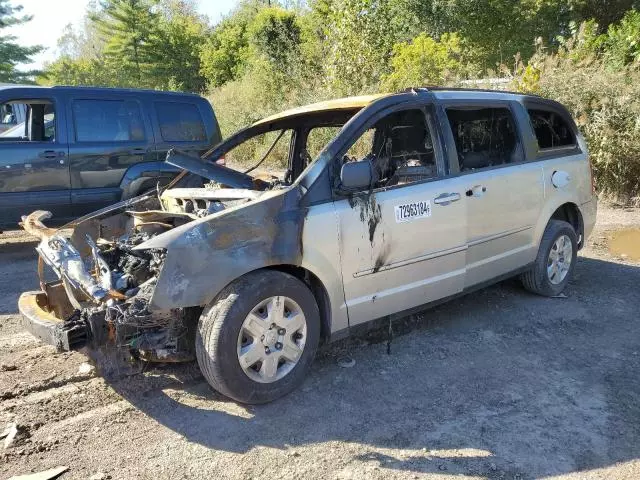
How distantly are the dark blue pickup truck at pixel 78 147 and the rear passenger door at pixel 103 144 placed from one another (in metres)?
0.01

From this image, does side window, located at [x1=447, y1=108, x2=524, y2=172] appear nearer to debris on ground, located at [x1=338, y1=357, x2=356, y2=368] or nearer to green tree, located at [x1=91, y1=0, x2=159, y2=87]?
debris on ground, located at [x1=338, y1=357, x2=356, y2=368]

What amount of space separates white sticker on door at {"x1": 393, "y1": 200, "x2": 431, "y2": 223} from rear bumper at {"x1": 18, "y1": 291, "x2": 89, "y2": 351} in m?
2.13

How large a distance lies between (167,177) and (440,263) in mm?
4549

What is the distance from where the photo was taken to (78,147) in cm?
696

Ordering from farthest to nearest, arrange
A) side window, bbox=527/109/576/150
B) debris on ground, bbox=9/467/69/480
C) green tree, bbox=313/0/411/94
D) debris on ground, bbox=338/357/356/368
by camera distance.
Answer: green tree, bbox=313/0/411/94 < side window, bbox=527/109/576/150 < debris on ground, bbox=338/357/356/368 < debris on ground, bbox=9/467/69/480

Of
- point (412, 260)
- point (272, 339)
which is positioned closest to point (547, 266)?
point (412, 260)

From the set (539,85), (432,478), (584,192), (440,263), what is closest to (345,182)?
(440,263)

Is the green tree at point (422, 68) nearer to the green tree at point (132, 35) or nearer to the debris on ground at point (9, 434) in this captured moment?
the debris on ground at point (9, 434)

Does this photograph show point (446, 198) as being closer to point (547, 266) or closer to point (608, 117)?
point (547, 266)

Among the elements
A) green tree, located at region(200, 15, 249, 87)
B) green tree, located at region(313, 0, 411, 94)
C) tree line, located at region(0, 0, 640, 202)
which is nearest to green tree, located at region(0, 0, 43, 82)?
tree line, located at region(0, 0, 640, 202)

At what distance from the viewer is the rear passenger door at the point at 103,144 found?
7.00 meters

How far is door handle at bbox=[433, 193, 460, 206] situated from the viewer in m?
4.08

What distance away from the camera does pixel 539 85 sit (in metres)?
10.1

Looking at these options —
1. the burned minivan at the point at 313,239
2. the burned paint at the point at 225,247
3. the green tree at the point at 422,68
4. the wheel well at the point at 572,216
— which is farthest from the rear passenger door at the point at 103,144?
the green tree at the point at 422,68
